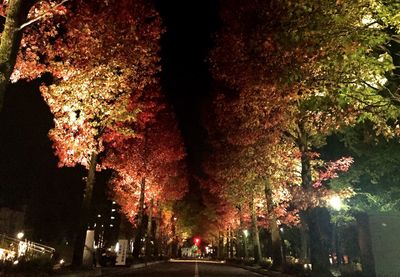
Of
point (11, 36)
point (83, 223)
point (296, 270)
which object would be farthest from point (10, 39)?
point (296, 270)

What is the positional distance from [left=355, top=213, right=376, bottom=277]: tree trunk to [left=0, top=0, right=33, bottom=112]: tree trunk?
13.3 m

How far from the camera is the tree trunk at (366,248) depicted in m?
14.6

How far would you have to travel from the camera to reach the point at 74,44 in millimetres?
15492

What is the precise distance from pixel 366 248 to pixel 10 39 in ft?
45.9

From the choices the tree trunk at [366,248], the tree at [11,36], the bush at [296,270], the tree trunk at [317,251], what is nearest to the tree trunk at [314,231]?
the tree trunk at [317,251]

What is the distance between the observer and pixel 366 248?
15.1 meters

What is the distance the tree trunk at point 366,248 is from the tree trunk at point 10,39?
13.3 m

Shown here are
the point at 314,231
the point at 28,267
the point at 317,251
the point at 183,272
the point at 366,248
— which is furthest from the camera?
the point at 183,272

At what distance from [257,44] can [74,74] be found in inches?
333

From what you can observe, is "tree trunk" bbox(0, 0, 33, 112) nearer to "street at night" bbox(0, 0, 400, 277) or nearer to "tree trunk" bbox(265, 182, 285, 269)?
"street at night" bbox(0, 0, 400, 277)

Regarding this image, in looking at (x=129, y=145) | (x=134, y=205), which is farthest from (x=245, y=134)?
(x=134, y=205)

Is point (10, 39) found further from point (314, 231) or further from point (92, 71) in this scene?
point (314, 231)

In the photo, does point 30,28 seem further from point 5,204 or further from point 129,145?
point 5,204

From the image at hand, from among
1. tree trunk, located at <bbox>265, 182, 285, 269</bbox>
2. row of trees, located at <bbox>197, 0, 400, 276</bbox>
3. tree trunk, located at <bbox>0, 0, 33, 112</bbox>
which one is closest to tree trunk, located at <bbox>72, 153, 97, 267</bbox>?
row of trees, located at <bbox>197, 0, 400, 276</bbox>
